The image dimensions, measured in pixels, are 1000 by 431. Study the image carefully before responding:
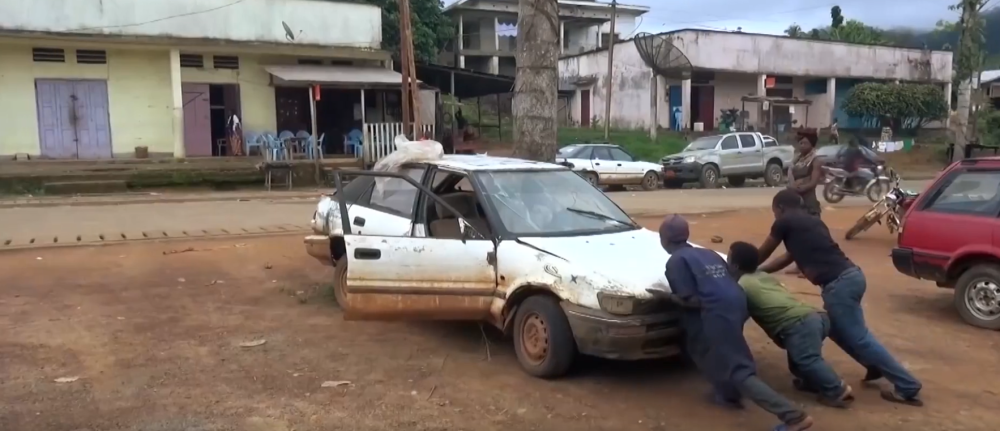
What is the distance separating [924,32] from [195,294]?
6496 cm

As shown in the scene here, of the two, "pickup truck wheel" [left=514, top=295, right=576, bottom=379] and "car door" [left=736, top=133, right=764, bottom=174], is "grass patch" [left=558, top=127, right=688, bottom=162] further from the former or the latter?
"pickup truck wheel" [left=514, top=295, right=576, bottom=379]

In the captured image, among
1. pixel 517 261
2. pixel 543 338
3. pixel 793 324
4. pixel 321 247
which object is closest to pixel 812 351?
pixel 793 324

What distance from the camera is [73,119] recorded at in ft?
72.3

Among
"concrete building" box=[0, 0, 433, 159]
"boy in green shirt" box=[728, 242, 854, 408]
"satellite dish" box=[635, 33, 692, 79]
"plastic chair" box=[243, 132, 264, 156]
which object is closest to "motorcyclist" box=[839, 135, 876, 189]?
"concrete building" box=[0, 0, 433, 159]

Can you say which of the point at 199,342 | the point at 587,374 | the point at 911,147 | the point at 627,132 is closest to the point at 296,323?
the point at 199,342

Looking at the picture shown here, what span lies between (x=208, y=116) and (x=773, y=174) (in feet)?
54.3

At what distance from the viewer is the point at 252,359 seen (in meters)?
6.07

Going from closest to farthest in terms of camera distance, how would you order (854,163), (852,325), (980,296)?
(852,325)
(980,296)
(854,163)

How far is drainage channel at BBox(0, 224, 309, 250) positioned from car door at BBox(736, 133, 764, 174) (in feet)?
50.2

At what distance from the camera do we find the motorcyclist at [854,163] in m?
18.7

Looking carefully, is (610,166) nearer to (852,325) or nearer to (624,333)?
(852,325)

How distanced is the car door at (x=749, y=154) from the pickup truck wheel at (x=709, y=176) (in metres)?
1.06

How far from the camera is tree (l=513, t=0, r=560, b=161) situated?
9.41 meters

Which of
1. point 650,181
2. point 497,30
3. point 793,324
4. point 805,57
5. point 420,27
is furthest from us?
point 497,30
